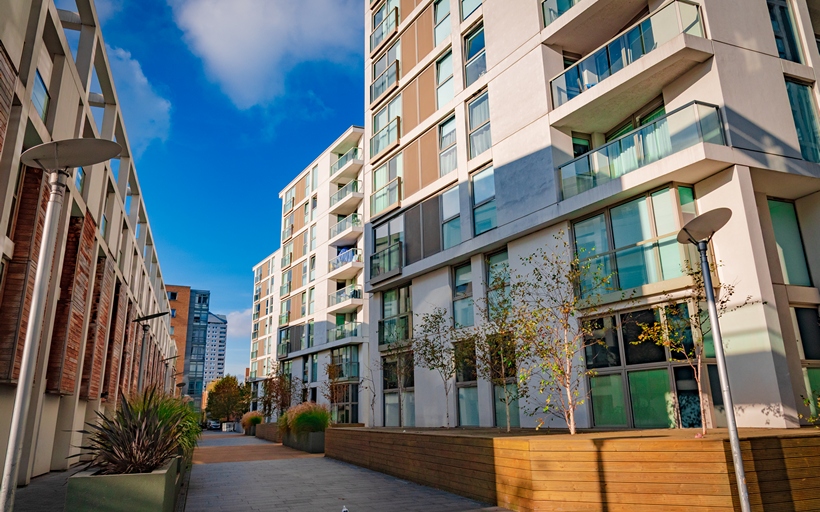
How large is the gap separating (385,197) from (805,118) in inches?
574

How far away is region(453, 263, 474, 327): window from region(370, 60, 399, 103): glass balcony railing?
32.4ft

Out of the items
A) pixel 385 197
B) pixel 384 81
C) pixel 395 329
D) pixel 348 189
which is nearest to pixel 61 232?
pixel 395 329

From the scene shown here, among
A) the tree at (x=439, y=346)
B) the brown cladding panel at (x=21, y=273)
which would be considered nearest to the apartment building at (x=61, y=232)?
the brown cladding panel at (x=21, y=273)

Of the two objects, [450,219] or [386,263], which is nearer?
[450,219]

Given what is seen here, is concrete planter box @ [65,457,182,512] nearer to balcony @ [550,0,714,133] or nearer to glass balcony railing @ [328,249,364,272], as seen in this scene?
balcony @ [550,0,714,133]

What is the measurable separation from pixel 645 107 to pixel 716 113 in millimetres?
2818

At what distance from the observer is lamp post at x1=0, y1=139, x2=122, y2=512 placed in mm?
5211

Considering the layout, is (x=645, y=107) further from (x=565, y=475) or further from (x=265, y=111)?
(x=265, y=111)

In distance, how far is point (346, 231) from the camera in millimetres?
39344

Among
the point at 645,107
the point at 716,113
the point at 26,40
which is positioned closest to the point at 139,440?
the point at 26,40

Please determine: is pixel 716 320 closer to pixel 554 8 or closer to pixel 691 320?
pixel 691 320

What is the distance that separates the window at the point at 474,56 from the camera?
18766mm

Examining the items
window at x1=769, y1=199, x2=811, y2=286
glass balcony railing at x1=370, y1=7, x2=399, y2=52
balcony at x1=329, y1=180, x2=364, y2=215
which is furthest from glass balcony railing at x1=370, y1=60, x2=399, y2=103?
window at x1=769, y1=199, x2=811, y2=286

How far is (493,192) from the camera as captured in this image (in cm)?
1744
